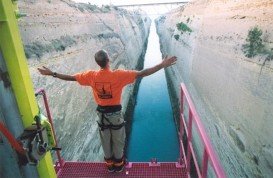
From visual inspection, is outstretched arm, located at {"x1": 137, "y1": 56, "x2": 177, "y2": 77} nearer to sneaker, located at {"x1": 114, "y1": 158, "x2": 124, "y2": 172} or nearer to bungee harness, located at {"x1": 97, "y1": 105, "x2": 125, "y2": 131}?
bungee harness, located at {"x1": 97, "y1": 105, "x2": 125, "y2": 131}

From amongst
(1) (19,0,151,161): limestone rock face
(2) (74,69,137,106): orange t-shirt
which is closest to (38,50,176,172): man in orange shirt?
(2) (74,69,137,106): orange t-shirt

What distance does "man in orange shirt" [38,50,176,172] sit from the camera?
408 centimetres

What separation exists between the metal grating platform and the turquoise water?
8.11m

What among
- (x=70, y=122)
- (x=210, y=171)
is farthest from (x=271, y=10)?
(x=70, y=122)

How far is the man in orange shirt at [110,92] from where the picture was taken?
4.08 m

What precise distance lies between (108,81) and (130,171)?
167 cm

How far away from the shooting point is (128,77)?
408cm

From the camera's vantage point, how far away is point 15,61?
2.41m

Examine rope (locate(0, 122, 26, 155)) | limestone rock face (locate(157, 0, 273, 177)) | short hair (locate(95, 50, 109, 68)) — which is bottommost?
limestone rock face (locate(157, 0, 273, 177))

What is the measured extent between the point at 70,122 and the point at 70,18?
866cm

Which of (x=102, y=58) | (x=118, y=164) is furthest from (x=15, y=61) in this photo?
(x=118, y=164)

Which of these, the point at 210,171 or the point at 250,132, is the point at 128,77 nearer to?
the point at 250,132

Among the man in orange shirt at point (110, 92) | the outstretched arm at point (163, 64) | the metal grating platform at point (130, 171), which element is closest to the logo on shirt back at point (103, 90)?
the man in orange shirt at point (110, 92)

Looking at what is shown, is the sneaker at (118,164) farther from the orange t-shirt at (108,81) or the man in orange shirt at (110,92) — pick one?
the orange t-shirt at (108,81)
